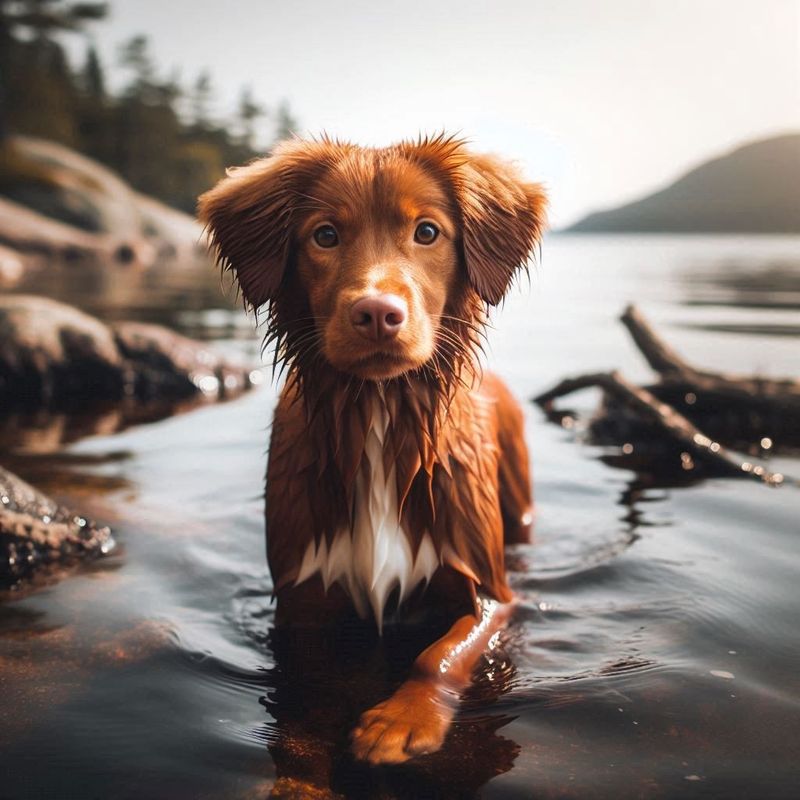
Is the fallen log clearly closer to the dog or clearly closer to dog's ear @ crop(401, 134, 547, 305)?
the dog

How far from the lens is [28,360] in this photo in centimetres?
1038

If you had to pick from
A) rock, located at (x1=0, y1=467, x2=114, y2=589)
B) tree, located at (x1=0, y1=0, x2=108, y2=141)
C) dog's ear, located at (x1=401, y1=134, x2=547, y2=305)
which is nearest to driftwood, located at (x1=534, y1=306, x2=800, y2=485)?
dog's ear, located at (x1=401, y1=134, x2=547, y2=305)

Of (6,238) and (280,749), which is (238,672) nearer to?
(280,749)

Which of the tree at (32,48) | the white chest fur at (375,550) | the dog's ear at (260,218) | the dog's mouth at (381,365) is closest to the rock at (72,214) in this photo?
the tree at (32,48)

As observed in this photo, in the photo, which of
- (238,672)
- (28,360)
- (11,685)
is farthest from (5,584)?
(28,360)

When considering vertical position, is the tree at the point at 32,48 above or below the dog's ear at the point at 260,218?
above

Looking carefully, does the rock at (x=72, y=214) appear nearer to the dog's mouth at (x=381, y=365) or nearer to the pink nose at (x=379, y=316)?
the dog's mouth at (x=381, y=365)

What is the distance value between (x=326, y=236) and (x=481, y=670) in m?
1.95

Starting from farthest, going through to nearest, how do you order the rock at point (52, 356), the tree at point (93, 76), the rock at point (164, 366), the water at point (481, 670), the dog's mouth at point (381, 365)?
the tree at point (93, 76) → the rock at point (164, 366) → the rock at point (52, 356) → the dog's mouth at point (381, 365) → the water at point (481, 670)

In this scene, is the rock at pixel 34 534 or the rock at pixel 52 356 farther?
the rock at pixel 52 356

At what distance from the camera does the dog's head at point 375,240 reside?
3.46 metres

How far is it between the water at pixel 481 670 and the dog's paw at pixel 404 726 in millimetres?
57

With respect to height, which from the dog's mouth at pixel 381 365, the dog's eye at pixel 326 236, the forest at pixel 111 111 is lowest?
the dog's mouth at pixel 381 365

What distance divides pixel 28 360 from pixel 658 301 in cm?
1654
